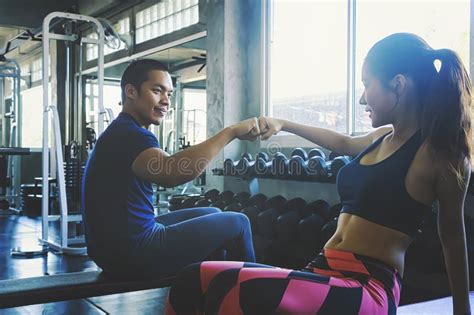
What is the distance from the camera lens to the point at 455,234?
1046 millimetres

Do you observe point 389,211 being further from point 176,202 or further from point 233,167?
point 176,202

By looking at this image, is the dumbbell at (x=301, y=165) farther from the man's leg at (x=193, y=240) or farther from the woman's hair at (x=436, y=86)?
the woman's hair at (x=436, y=86)

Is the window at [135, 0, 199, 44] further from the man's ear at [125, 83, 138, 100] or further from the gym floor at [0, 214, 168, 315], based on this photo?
the man's ear at [125, 83, 138, 100]

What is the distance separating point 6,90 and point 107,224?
8.87 meters

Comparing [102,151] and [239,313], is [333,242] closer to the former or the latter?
[239,313]

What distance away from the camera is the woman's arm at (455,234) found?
103cm

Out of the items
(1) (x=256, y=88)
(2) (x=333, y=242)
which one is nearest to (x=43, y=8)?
(1) (x=256, y=88)

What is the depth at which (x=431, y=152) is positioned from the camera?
1034 millimetres

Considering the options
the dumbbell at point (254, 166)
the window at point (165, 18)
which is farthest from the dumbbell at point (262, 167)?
the window at point (165, 18)

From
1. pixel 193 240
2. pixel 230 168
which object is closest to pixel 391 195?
pixel 193 240

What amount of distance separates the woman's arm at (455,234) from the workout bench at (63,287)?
0.90 meters

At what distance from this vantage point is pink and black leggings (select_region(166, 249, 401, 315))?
95cm

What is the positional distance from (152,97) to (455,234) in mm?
1018

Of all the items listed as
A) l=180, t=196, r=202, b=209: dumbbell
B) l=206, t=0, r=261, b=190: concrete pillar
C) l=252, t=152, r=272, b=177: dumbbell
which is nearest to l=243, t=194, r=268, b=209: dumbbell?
l=252, t=152, r=272, b=177: dumbbell
